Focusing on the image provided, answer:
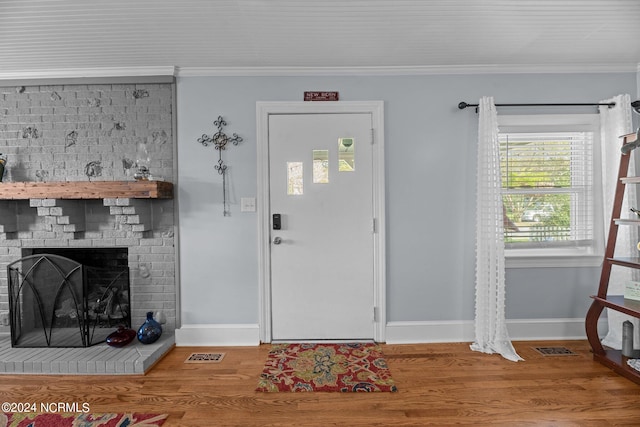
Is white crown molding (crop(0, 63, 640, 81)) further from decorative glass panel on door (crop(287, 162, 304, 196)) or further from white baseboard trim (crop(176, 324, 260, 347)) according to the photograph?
white baseboard trim (crop(176, 324, 260, 347))

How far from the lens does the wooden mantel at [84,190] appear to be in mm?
2660

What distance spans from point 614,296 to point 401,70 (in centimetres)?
237

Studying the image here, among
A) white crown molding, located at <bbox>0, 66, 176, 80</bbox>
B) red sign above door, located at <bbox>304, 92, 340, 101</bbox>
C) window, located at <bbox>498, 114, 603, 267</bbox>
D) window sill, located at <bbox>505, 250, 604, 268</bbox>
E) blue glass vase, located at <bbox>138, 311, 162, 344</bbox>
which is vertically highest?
white crown molding, located at <bbox>0, 66, 176, 80</bbox>

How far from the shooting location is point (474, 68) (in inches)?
117

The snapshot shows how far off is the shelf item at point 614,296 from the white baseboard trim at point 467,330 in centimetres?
30

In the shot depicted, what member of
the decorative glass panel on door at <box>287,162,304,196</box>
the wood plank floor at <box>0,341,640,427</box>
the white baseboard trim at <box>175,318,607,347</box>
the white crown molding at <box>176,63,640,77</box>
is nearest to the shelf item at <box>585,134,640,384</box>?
the wood plank floor at <box>0,341,640,427</box>

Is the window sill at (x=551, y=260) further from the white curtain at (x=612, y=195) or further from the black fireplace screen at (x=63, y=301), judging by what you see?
the black fireplace screen at (x=63, y=301)

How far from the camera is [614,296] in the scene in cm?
269

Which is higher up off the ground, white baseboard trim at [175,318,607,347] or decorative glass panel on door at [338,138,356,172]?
decorative glass panel on door at [338,138,356,172]

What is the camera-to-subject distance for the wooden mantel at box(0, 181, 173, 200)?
2660 mm

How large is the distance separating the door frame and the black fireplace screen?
115 centimetres

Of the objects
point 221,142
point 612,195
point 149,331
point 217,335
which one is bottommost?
point 217,335

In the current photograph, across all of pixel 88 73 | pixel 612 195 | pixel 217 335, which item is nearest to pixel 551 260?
pixel 612 195
